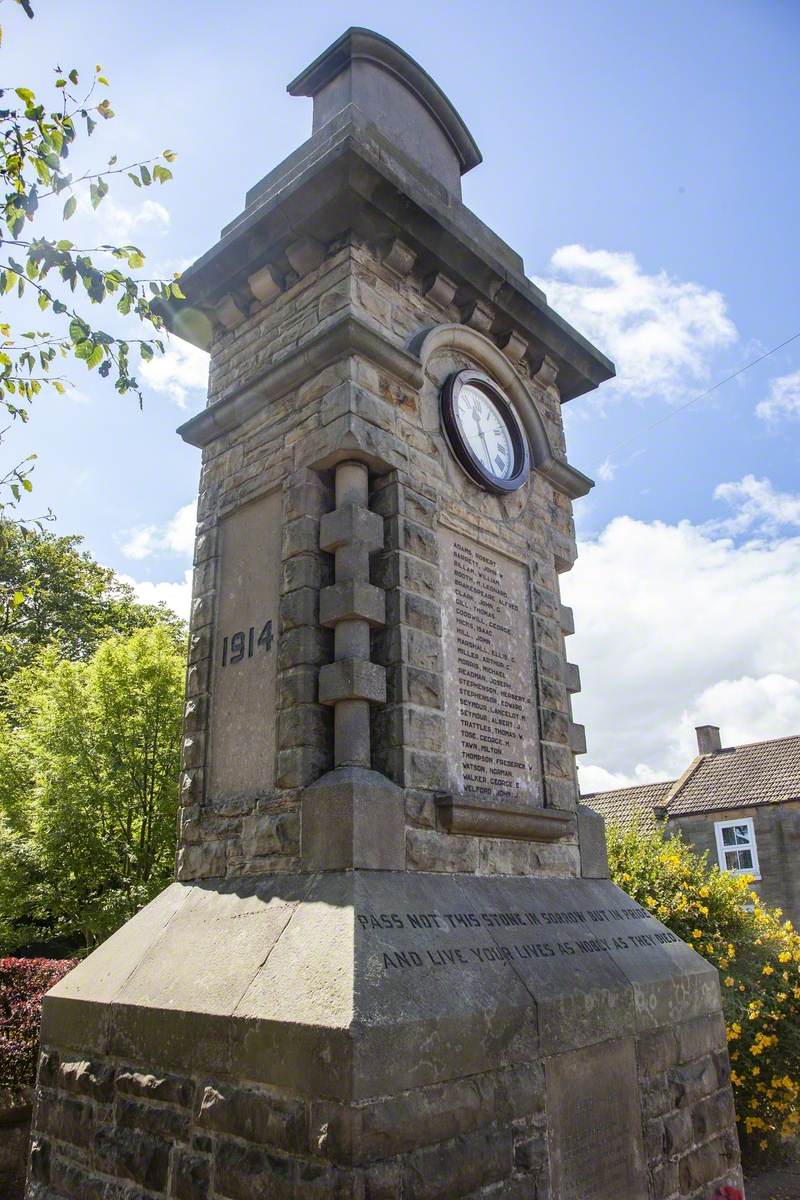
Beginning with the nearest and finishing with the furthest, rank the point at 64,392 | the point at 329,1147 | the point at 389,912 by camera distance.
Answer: the point at 329,1147 → the point at 389,912 → the point at 64,392

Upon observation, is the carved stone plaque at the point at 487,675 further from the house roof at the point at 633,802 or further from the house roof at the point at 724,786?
the house roof at the point at 633,802

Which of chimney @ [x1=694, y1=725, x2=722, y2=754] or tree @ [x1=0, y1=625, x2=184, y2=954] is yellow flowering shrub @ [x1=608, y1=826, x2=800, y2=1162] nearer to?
tree @ [x1=0, y1=625, x2=184, y2=954]

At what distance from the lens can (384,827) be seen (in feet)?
12.5

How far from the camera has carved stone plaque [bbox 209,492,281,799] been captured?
439 centimetres

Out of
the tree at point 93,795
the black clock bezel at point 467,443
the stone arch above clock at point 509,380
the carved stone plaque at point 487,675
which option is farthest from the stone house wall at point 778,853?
the black clock bezel at point 467,443

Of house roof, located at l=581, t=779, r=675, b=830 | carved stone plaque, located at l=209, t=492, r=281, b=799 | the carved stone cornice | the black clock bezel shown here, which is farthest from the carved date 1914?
house roof, located at l=581, t=779, r=675, b=830

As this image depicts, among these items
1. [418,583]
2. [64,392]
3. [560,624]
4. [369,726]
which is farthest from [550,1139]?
[64,392]

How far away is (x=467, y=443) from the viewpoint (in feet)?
17.3

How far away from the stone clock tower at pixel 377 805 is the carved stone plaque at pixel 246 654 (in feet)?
0.07

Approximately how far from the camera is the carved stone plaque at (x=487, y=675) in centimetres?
461

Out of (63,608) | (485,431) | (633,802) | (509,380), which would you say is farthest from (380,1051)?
(633,802)

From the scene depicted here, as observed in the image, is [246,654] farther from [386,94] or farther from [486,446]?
[386,94]

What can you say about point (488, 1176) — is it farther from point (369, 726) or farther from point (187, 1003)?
point (369, 726)

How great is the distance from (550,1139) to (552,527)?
13.2ft
